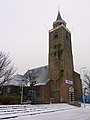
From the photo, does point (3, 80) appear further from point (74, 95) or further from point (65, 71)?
point (74, 95)

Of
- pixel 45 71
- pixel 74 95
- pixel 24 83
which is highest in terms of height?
pixel 45 71

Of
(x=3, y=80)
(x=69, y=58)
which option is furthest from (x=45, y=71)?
(x=3, y=80)

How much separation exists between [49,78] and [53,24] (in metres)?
18.3

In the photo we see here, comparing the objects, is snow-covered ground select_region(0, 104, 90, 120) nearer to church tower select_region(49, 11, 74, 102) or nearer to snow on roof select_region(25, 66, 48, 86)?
church tower select_region(49, 11, 74, 102)

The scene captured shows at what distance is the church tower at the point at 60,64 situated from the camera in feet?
161

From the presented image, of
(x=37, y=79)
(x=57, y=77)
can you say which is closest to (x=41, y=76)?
(x=37, y=79)

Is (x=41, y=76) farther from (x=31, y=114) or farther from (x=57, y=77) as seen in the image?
(x=31, y=114)

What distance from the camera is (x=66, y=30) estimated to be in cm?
5638

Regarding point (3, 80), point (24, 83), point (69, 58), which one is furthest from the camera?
point (24, 83)

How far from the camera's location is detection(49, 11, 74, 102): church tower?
49000 mm

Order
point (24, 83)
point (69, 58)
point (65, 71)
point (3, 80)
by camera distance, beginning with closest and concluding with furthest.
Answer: point (3, 80)
point (65, 71)
point (69, 58)
point (24, 83)

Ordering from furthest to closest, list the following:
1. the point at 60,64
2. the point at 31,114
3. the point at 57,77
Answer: the point at 60,64 → the point at 57,77 → the point at 31,114

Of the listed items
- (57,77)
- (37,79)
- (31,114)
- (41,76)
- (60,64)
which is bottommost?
(31,114)

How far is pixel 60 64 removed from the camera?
51344 millimetres
